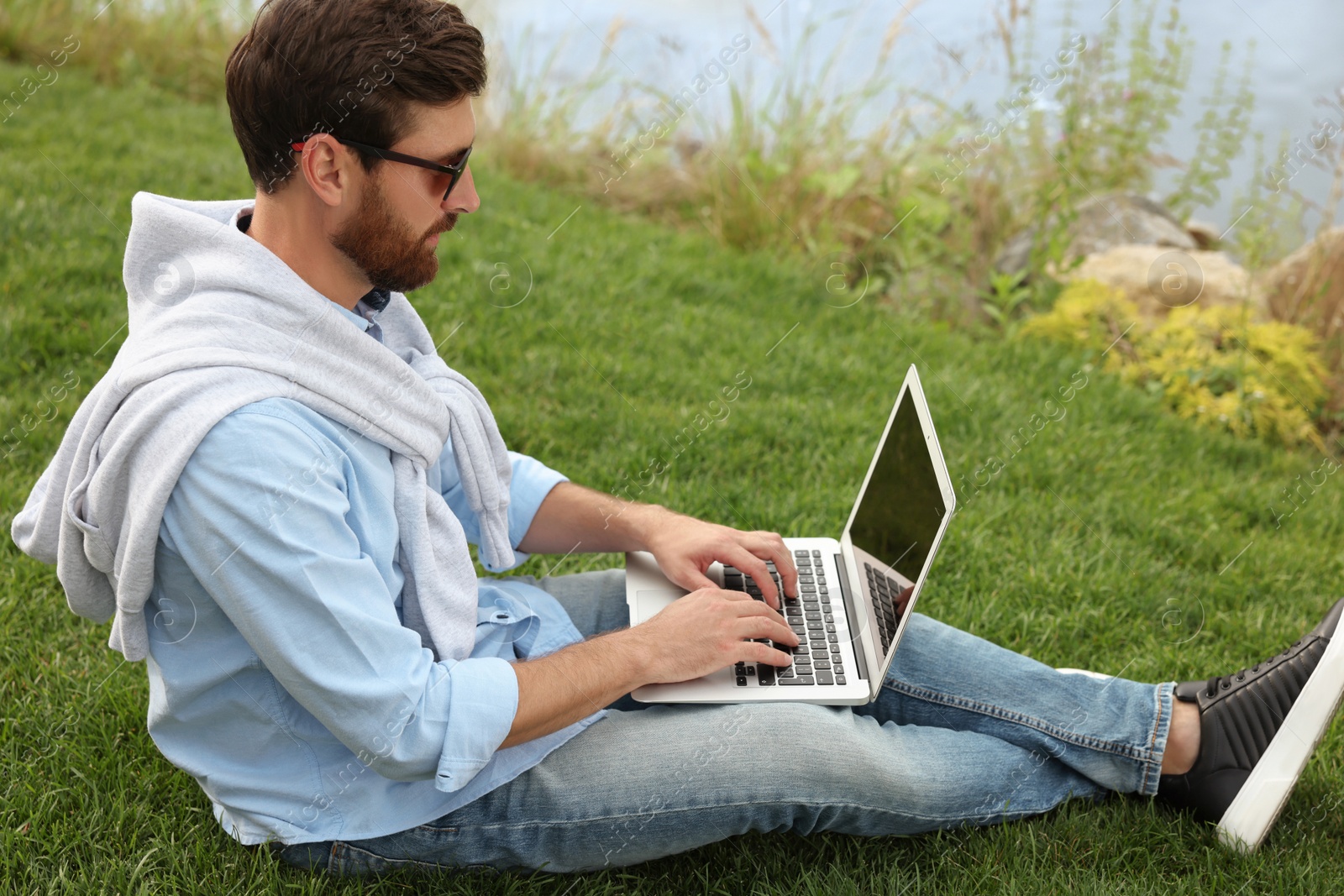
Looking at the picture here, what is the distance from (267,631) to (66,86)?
665 cm

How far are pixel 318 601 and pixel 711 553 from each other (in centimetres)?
95

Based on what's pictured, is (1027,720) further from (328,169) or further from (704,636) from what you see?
(328,169)

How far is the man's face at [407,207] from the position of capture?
5.90 feet

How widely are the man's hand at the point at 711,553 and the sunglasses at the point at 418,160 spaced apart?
0.87 m

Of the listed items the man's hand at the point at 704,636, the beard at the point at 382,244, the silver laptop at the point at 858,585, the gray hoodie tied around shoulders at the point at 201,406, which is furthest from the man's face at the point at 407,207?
the silver laptop at the point at 858,585

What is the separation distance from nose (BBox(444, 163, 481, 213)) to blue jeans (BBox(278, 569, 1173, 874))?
980 millimetres

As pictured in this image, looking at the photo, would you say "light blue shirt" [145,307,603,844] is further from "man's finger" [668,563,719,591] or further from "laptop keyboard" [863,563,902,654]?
"laptop keyboard" [863,563,902,654]

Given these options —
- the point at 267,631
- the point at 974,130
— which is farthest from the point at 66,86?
the point at 267,631

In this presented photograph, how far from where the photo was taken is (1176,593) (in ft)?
10.5

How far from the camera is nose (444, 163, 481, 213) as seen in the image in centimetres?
191

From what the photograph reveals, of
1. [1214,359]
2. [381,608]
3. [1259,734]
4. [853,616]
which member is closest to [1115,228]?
[1214,359]

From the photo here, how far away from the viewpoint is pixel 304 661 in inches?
61.1

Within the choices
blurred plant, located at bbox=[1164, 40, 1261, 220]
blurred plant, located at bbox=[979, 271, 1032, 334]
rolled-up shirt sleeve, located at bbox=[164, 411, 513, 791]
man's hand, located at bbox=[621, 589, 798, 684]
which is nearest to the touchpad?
man's hand, located at bbox=[621, 589, 798, 684]

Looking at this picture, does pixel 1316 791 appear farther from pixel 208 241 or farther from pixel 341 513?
pixel 208 241
